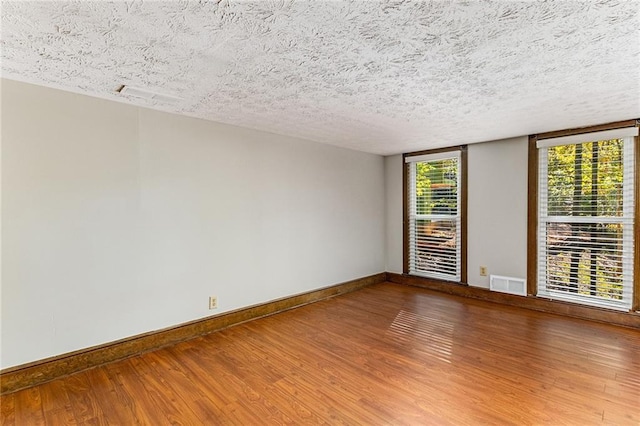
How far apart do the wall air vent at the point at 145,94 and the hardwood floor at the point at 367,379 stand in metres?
2.27

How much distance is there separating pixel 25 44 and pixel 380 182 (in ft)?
15.5

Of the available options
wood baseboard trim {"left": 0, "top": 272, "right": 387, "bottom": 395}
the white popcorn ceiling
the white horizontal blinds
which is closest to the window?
the white horizontal blinds

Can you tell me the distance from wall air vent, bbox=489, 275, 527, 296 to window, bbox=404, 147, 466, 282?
0.43 metres

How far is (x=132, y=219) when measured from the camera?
9.20 ft

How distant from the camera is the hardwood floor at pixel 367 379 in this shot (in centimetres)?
197

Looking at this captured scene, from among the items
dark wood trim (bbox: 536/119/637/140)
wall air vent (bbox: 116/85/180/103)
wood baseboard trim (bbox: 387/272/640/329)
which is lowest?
wood baseboard trim (bbox: 387/272/640/329)

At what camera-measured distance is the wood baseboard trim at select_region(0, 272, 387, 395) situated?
227 cm

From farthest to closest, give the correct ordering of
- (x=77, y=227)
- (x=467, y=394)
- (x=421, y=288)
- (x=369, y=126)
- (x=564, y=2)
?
(x=421, y=288) < (x=369, y=126) < (x=77, y=227) < (x=467, y=394) < (x=564, y=2)

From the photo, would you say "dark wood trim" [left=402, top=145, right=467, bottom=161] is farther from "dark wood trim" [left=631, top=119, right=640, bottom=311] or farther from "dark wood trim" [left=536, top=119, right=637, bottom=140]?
"dark wood trim" [left=631, top=119, right=640, bottom=311]

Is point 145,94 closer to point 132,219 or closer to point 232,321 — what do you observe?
point 132,219

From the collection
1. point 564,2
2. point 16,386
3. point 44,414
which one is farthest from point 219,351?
point 564,2

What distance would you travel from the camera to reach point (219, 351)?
113 inches

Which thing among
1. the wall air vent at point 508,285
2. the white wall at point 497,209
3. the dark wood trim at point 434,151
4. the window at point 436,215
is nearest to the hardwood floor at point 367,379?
the wall air vent at point 508,285

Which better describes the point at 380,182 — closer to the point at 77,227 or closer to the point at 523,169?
the point at 523,169
